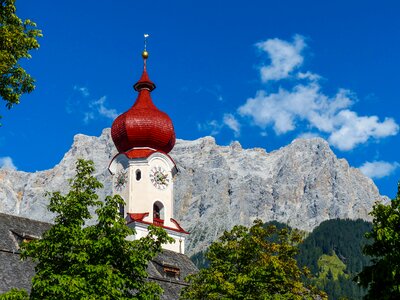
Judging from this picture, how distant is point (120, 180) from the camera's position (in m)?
52.2

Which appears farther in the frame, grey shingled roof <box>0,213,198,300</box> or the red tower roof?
the red tower roof

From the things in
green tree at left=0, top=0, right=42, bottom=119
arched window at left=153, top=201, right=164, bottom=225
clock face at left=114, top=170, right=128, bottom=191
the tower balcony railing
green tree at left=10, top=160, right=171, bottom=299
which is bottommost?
green tree at left=10, top=160, right=171, bottom=299

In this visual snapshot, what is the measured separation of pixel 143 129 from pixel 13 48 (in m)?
34.8

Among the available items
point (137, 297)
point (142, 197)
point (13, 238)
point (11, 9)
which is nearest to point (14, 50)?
point (11, 9)

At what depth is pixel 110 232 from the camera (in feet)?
70.0

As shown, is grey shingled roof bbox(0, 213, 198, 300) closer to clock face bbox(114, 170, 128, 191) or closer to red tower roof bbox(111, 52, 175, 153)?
clock face bbox(114, 170, 128, 191)

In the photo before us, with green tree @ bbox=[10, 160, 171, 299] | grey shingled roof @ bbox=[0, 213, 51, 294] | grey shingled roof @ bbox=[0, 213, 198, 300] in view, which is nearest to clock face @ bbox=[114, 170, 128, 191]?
grey shingled roof @ bbox=[0, 213, 198, 300]

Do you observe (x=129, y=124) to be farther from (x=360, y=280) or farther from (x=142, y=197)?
(x=360, y=280)

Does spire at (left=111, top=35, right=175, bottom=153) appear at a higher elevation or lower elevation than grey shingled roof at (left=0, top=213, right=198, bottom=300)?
higher

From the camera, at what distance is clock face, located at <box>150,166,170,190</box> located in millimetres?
51897

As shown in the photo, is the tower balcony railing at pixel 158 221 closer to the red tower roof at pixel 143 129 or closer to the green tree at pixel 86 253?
the red tower roof at pixel 143 129

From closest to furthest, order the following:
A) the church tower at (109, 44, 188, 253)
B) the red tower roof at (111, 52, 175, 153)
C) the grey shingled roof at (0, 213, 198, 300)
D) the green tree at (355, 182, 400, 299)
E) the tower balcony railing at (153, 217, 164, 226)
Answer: the green tree at (355, 182, 400, 299), the grey shingled roof at (0, 213, 198, 300), the tower balcony railing at (153, 217, 164, 226), the church tower at (109, 44, 188, 253), the red tower roof at (111, 52, 175, 153)

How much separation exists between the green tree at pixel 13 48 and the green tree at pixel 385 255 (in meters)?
11.5

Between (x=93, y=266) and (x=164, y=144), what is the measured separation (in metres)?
34.1
